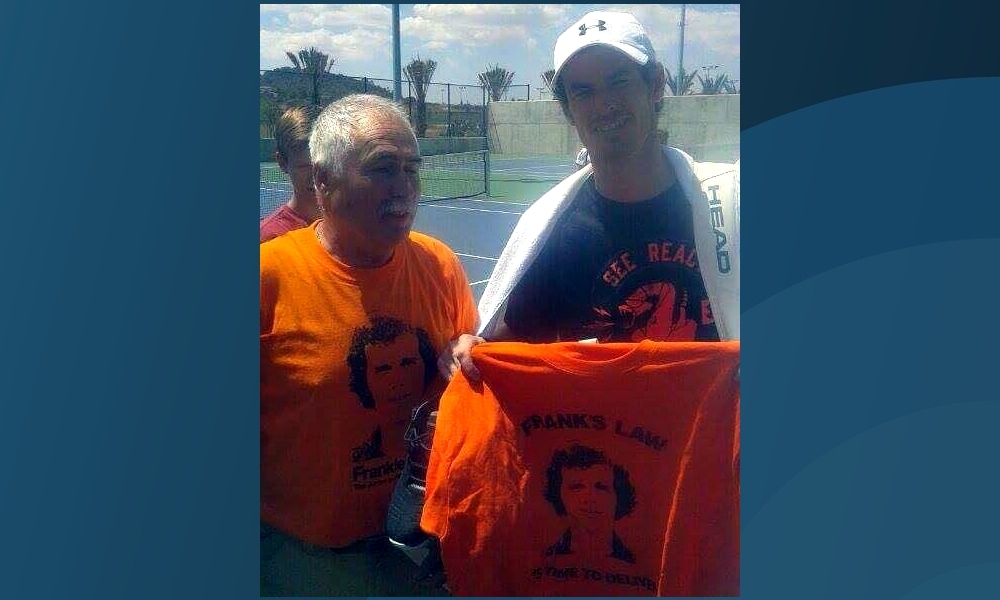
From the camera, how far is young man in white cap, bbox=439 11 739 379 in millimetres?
1855

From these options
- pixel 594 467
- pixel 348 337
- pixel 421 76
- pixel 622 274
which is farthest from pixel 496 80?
pixel 594 467

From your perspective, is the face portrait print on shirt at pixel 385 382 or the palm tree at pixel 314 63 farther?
the palm tree at pixel 314 63

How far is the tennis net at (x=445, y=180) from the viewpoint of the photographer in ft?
6.69

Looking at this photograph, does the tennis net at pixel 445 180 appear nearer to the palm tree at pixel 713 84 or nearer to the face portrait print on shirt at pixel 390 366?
the face portrait print on shirt at pixel 390 366

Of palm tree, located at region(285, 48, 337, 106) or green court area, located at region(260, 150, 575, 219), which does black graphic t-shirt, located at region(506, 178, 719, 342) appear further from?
palm tree, located at region(285, 48, 337, 106)

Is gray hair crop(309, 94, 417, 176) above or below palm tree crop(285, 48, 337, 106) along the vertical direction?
below

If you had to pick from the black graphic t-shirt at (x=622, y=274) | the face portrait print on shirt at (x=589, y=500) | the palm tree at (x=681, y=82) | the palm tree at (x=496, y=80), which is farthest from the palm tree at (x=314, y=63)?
the face portrait print on shirt at (x=589, y=500)

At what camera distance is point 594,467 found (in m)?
1.93

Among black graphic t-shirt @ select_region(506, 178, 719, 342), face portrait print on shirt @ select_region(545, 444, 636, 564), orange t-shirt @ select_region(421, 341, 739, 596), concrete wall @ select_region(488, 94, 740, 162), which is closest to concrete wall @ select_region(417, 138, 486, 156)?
concrete wall @ select_region(488, 94, 740, 162)

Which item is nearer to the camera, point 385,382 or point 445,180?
point 385,382

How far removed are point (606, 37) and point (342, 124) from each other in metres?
0.66

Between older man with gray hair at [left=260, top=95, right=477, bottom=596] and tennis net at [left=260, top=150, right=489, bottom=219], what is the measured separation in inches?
6.9

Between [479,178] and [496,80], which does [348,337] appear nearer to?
[479,178]

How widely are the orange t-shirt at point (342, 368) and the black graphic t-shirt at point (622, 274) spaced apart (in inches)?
9.4
